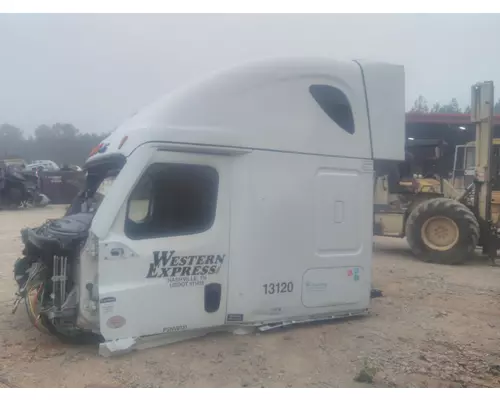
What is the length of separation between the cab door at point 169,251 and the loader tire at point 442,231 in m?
6.48

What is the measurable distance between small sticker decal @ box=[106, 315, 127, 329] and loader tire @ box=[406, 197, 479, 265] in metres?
7.31

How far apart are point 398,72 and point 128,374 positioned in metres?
4.09

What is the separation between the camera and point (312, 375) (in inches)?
160

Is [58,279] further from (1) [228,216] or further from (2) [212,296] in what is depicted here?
(1) [228,216]

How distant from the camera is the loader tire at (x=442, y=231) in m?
9.55

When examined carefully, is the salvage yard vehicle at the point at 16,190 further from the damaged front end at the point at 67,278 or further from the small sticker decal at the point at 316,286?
the small sticker decal at the point at 316,286

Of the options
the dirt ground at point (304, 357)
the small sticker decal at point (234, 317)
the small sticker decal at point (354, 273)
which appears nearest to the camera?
the dirt ground at point (304, 357)

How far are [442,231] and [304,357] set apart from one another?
6457 mm

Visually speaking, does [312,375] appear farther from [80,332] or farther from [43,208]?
[43,208]

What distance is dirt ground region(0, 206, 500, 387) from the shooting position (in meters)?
3.98

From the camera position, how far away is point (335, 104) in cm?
507

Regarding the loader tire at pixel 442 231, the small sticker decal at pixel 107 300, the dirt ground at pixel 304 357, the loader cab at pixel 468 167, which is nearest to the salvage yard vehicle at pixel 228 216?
the small sticker decal at pixel 107 300

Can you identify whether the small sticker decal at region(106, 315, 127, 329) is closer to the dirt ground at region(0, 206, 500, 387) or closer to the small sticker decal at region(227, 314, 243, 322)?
the dirt ground at region(0, 206, 500, 387)

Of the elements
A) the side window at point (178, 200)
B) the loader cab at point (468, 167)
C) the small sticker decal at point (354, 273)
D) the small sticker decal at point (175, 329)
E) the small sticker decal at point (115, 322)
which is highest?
the loader cab at point (468, 167)
